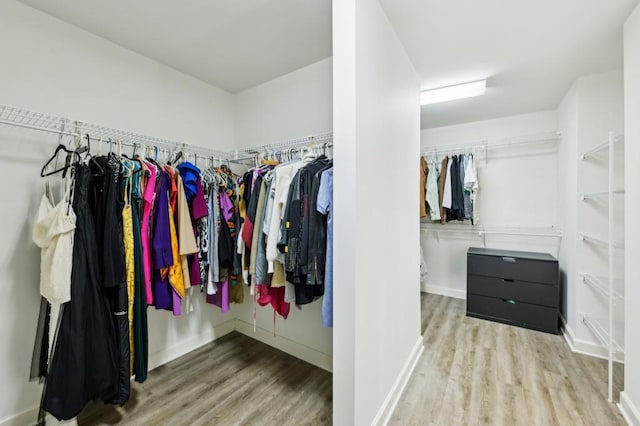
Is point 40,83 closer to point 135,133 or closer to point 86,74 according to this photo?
point 86,74

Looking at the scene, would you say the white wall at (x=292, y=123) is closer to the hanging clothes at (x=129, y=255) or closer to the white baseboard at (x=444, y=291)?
the hanging clothes at (x=129, y=255)

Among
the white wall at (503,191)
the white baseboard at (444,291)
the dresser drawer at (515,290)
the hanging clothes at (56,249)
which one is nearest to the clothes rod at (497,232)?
the white wall at (503,191)

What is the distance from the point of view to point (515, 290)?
292 cm

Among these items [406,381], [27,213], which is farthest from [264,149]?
[406,381]

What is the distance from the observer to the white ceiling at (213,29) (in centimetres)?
161

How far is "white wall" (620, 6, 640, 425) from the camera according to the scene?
149 centimetres

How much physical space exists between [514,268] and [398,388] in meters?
2.00

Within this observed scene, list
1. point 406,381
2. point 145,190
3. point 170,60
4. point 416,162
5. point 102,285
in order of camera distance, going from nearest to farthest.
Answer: point 102,285 < point 145,190 < point 406,381 < point 170,60 < point 416,162

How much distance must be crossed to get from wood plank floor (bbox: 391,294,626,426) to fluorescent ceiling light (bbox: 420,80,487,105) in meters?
2.29

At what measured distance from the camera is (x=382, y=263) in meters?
1.58

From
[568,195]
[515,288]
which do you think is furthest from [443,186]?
[515,288]

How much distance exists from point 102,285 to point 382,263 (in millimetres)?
1519

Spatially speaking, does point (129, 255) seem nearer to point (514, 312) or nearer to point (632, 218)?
point (632, 218)

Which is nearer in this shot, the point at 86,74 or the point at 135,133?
the point at 86,74
